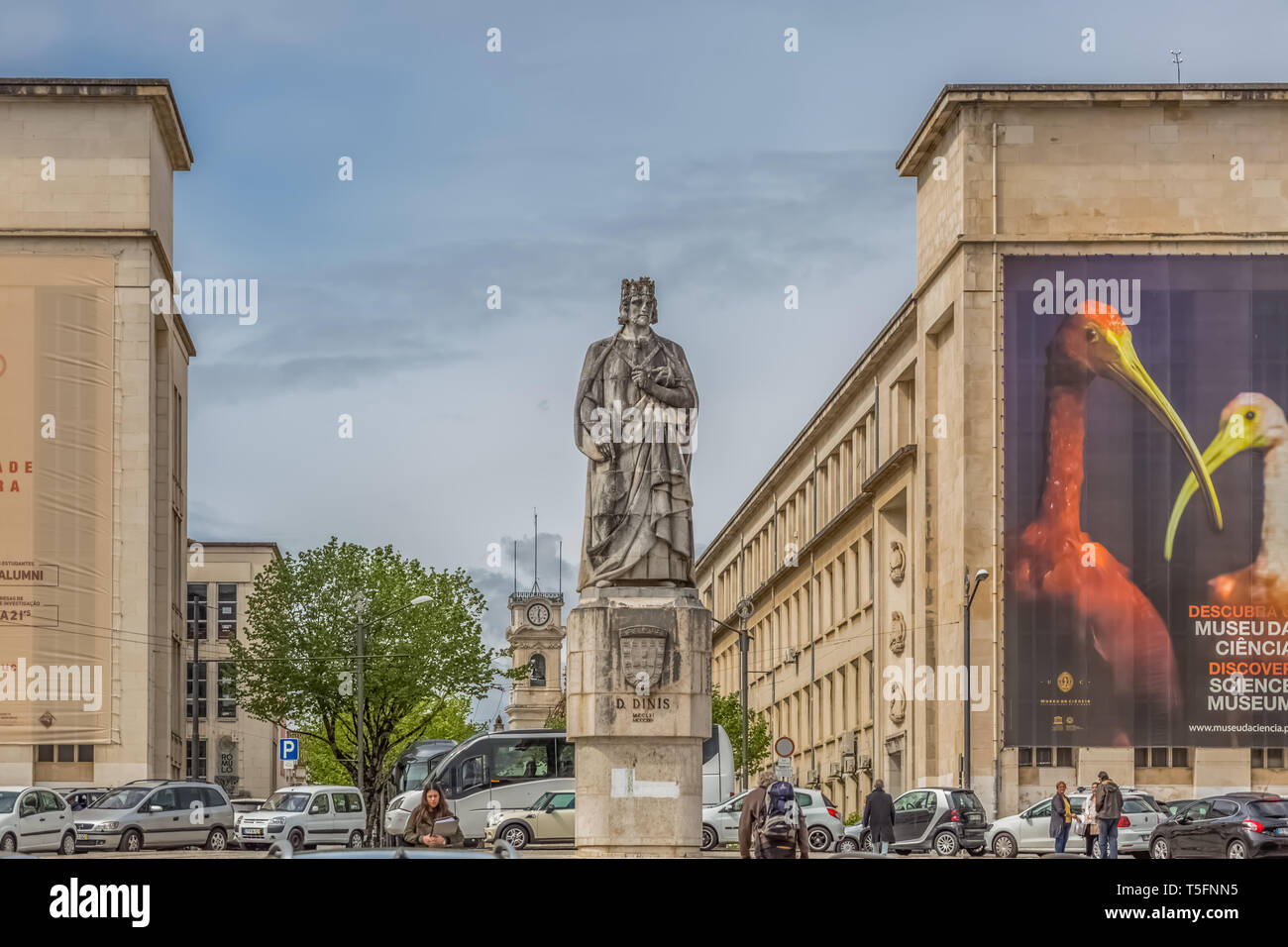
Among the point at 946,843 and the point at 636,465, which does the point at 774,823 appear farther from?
the point at 946,843

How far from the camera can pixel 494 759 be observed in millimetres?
49156

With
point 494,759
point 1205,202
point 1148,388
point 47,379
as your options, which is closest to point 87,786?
point 47,379

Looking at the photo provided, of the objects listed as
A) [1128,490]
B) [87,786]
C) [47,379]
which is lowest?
[87,786]

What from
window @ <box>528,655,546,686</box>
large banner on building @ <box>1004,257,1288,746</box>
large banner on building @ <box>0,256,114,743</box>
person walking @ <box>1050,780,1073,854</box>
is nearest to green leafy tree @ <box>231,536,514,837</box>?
large banner on building @ <box>0,256,114,743</box>

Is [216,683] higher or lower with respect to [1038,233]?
lower

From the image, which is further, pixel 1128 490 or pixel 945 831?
pixel 1128 490

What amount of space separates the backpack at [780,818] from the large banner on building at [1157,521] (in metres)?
36.5

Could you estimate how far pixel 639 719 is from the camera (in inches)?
995

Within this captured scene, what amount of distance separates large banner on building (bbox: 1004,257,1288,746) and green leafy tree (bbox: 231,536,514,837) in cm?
2263

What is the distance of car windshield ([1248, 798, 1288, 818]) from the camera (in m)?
36.0

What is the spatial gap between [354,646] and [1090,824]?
128 feet

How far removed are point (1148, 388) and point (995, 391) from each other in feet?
14.9

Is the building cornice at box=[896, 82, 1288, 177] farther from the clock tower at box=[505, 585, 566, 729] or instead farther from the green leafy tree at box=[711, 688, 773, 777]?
the clock tower at box=[505, 585, 566, 729]
